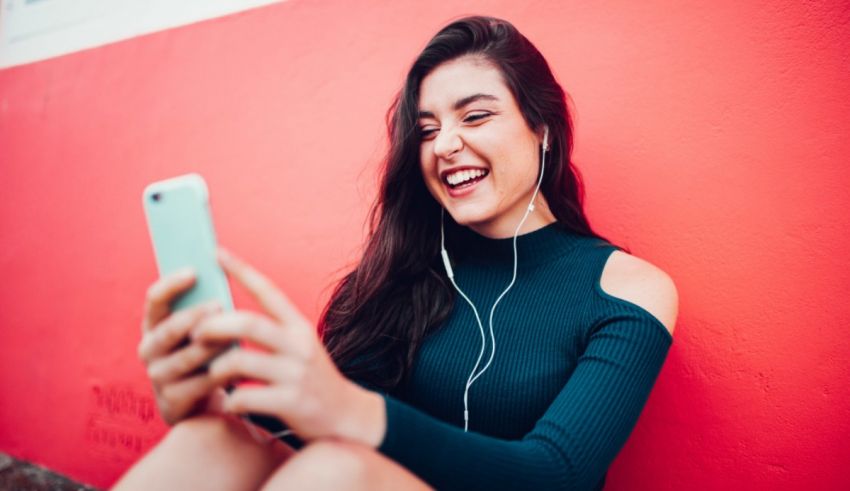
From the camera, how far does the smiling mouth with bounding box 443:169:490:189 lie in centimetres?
119

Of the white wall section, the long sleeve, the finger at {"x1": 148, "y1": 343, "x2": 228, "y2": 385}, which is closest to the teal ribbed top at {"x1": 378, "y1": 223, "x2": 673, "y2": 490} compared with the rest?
the long sleeve

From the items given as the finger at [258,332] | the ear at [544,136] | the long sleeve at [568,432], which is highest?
the ear at [544,136]

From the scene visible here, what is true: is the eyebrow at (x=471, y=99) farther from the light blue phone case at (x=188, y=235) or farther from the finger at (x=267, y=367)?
the finger at (x=267, y=367)

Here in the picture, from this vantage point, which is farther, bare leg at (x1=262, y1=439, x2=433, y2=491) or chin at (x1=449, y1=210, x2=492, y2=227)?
chin at (x1=449, y1=210, x2=492, y2=227)

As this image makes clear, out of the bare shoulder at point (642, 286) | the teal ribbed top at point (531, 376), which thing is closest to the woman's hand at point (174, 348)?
the teal ribbed top at point (531, 376)

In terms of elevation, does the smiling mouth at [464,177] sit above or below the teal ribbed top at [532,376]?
above

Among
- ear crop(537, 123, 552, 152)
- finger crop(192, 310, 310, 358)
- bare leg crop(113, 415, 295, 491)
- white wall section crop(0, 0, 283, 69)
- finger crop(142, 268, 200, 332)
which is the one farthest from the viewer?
white wall section crop(0, 0, 283, 69)

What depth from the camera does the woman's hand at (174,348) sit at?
24.9 inches

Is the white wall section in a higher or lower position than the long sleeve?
higher

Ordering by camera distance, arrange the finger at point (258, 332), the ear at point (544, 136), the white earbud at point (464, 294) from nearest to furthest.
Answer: the finger at point (258, 332) → the white earbud at point (464, 294) → the ear at point (544, 136)

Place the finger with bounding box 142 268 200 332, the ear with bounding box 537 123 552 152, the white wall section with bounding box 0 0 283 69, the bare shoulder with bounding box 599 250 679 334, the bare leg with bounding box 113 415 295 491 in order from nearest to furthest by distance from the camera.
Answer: the finger with bounding box 142 268 200 332, the bare leg with bounding box 113 415 295 491, the bare shoulder with bounding box 599 250 679 334, the ear with bounding box 537 123 552 152, the white wall section with bounding box 0 0 283 69

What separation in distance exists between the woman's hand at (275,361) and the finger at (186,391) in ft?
0.31

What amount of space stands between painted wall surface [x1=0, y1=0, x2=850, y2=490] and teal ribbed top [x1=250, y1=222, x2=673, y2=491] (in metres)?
0.30

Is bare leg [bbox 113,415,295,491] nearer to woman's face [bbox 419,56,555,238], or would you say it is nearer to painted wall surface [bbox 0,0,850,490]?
woman's face [bbox 419,56,555,238]
